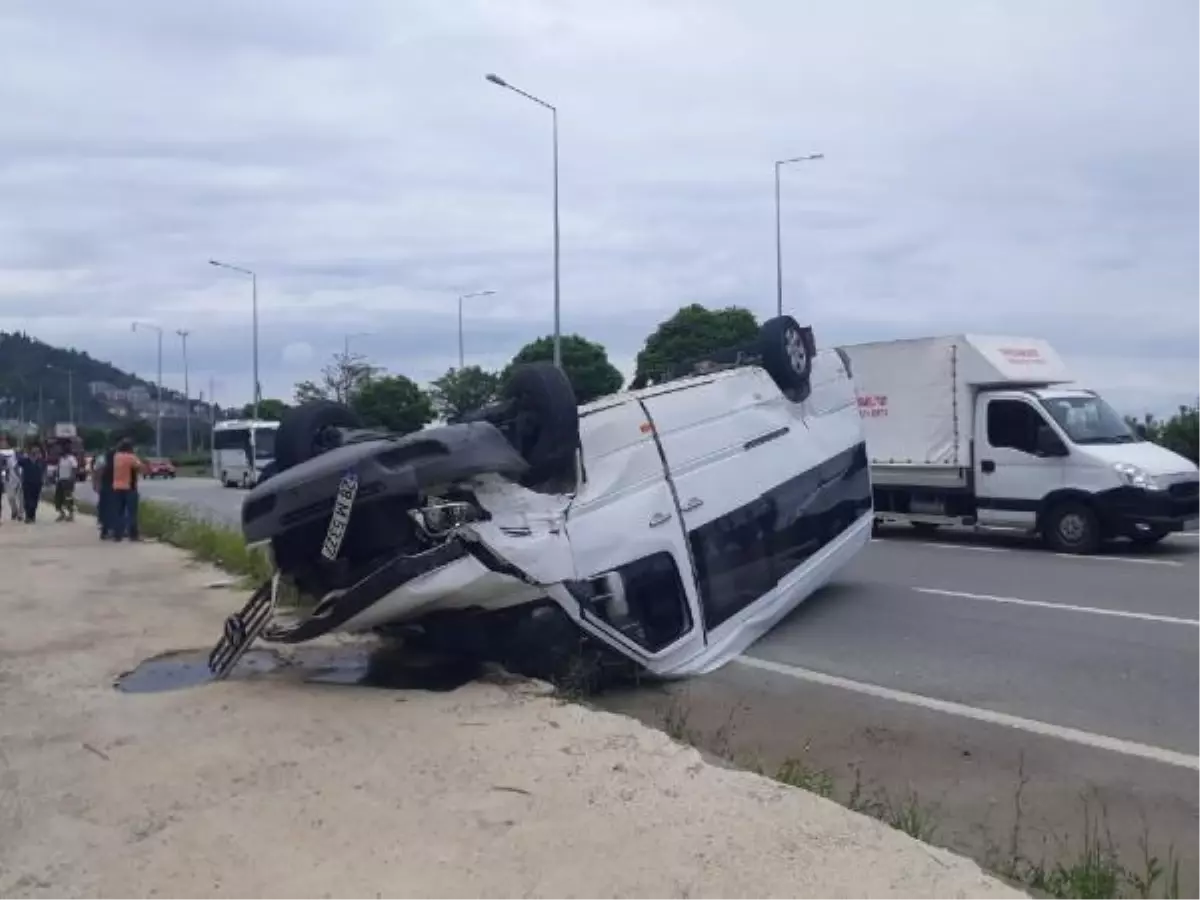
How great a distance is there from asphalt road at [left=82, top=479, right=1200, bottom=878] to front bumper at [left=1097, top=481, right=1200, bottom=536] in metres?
2.56

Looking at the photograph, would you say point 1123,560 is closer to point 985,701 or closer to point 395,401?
point 985,701

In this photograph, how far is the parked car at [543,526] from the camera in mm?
7309

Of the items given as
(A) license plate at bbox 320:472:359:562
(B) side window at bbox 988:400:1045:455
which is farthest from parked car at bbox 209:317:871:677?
(B) side window at bbox 988:400:1045:455

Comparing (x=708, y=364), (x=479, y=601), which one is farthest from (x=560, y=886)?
(x=708, y=364)

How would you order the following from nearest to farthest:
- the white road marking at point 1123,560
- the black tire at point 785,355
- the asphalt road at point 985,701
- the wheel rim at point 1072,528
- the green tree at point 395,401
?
the asphalt road at point 985,701
the black tire at point 785,355
the white road marking at point 1123,560
the wheel rim at point 1072,528
the green tree at point 395,401

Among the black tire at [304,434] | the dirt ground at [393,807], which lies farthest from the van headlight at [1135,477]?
the dirt ground at [393,807]

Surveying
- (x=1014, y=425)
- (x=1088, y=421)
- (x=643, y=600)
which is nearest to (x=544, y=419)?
(x=643, y=600)

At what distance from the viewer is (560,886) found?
14.8 ft

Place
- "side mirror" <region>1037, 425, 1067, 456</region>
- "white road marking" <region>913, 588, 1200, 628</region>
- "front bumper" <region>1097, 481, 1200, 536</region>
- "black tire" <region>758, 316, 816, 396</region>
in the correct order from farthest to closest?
1. "side mirror" <region>1037, 425, 1067, 456</region>
2. "front bumper" <region>1097, 481, 1200, 536</region>
3. "white road marking" <region>913, 588, 1200, 628</region>
4. "black tire" <region>758, 316, 816, 396</region>

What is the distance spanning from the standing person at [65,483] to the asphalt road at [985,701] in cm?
1780

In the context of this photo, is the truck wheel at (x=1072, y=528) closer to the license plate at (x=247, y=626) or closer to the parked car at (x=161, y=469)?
the license plate at (x=247, y=626)

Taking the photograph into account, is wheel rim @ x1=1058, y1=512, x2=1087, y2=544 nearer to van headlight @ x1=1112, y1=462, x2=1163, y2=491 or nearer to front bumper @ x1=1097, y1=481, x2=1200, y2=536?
front bumper @ x1=1097, y1=481, x2=1200, y2=536

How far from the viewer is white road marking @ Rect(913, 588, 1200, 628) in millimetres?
10859

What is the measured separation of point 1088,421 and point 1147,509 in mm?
1670
